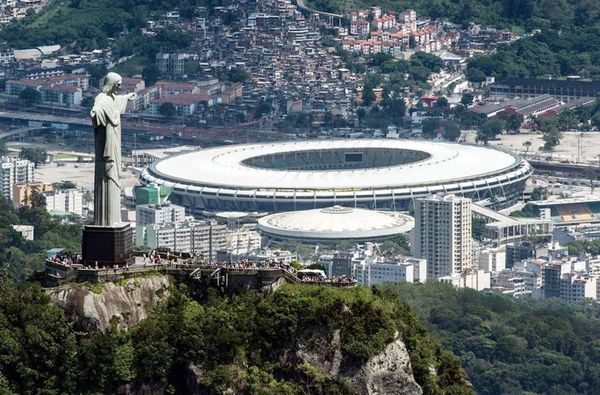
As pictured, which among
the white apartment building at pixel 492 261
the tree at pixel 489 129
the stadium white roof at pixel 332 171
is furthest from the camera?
the tree at pixel 489 129

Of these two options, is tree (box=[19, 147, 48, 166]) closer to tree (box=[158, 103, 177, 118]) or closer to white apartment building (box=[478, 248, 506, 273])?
tree (box=[158, 103, 177, 118])

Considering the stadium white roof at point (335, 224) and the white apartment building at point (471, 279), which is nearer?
the white apartment building at point (471, 279)

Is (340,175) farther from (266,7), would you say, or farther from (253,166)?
(266,7)

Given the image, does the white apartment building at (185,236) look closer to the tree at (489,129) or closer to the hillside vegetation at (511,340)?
the hillside vegetation at (511,340)

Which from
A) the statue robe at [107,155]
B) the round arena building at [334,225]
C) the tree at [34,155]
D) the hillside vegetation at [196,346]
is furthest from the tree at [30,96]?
the hillside vegetation at [196,346]

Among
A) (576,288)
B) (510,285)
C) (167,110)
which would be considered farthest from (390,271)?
(167,110)

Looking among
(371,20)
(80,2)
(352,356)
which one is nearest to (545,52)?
(371,20)
